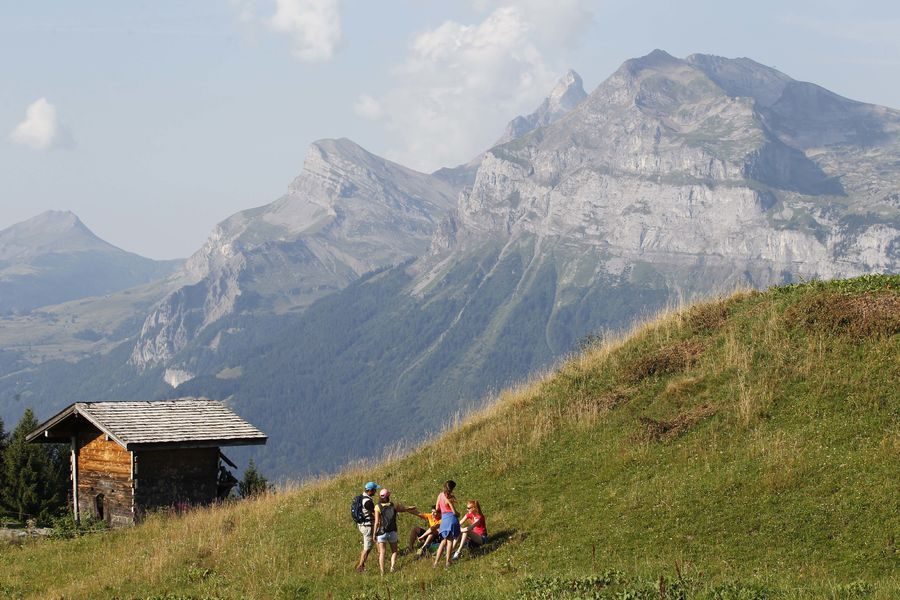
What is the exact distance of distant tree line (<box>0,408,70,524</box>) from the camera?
4003 cm

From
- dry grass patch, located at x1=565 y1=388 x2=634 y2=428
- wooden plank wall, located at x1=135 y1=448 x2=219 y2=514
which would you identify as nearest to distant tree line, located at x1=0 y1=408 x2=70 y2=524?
wooden plank wall, located at x1=135 y1=448 x2=219 y2=514

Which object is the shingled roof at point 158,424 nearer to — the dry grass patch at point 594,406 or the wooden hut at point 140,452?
the wooden hut at point 140,452

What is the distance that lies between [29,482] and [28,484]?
139 millimetres

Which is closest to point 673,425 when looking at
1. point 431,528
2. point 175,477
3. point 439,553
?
point 431,528

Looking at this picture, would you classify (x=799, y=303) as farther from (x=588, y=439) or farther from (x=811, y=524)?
(x=811, y=524)

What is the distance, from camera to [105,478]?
3609 centimetres

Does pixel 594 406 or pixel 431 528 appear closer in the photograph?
pixel 431 528

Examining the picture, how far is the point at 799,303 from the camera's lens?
29422 millimetres

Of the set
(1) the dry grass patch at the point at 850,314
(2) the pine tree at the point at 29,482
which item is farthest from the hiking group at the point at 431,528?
(2) the pine tree at the point at 29,482

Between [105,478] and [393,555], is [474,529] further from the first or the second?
[105,478]

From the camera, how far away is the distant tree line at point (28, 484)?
4003cm

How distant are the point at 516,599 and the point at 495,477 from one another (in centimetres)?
946

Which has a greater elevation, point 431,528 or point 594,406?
point 594,406

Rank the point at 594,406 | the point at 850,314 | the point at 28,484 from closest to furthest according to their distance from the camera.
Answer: the point at 850,314, the point at 594,406, the point at 28,484
